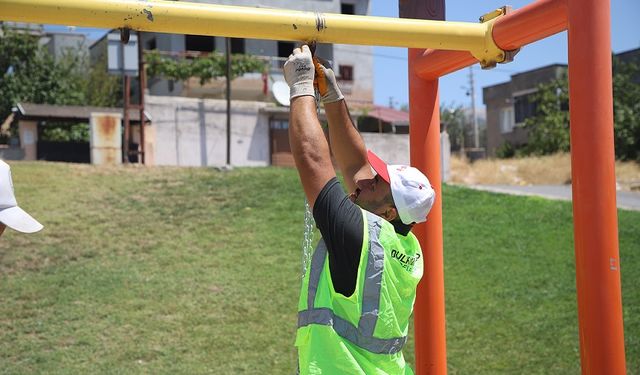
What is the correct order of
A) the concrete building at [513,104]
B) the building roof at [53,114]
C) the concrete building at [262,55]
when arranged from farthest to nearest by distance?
1. the concrete building at [513,104]
2. the concrete building at [262,55]
3. the building roof at [53,114]

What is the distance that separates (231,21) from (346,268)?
95cm

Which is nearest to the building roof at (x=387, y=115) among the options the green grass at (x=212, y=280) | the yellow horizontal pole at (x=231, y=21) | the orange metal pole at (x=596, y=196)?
the green grass at (x=212, y=280)

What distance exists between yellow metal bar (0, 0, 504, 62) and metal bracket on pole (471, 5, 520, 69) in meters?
0.16

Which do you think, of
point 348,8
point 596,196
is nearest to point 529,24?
point 596,196

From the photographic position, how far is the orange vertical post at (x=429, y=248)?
3.44m

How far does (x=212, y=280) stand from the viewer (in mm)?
9461

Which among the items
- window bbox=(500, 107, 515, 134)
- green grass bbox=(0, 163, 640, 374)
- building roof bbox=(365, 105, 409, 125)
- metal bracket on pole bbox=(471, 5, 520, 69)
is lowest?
green grass bbox=(0, 163, 640, 374)

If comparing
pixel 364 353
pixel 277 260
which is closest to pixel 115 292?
pixel 277 260

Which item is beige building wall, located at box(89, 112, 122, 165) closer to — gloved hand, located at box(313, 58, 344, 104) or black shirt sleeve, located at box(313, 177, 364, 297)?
A: gloved hand, located at box(313, 58, 344, 104)

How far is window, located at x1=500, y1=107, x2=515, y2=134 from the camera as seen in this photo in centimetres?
3731

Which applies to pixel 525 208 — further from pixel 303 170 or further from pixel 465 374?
pixel 303 170

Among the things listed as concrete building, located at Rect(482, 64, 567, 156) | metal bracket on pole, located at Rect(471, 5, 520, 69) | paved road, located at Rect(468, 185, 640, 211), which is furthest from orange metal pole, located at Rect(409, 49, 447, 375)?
concrete building, located at Rect(482, 64, 567, 156)

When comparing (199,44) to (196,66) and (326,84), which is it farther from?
(326,84)

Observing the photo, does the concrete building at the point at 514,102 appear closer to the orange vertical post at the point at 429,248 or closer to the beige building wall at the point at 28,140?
the beige building wall at the point at 28,140
